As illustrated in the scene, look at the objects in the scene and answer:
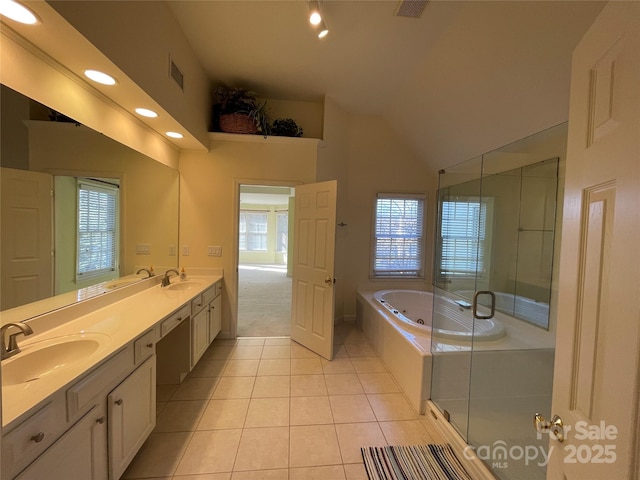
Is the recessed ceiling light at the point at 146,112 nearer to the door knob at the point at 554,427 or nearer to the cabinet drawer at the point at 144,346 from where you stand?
the cabinet drawer at the point at 144,346

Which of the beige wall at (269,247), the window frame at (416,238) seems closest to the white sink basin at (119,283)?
the window frame at (416,238)

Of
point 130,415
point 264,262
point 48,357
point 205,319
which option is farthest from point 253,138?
point 264,262

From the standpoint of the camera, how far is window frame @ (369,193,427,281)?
4.11 meters

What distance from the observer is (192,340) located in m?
2.40

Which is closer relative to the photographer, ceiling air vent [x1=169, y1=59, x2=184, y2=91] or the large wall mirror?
the large wall mirror

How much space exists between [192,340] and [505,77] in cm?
345

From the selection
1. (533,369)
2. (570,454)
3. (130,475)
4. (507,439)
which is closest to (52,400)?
(130,475)

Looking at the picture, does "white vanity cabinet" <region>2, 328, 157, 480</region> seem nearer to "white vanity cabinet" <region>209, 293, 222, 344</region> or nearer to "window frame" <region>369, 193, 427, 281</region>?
"white vanity cabinet" <region>209, 293, 222, 344</region>

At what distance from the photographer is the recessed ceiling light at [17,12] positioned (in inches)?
42.0

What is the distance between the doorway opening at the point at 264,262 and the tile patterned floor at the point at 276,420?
979 mm

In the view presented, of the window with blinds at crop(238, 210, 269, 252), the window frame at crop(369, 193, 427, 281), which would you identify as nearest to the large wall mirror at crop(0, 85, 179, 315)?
the window frame at crop(369, 193, 427, 281)

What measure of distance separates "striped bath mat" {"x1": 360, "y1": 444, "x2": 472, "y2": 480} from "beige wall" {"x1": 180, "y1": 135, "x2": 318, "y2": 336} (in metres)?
2.28

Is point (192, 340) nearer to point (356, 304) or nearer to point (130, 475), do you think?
point (130, 475)

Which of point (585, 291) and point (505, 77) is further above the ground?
point (505, 77)
